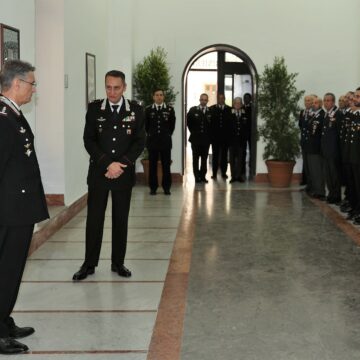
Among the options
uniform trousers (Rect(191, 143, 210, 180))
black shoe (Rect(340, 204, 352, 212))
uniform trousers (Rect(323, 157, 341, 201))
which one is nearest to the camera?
black shoe (Rect(340, 204, 352, 212))

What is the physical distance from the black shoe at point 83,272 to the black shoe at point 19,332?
3.89 ft

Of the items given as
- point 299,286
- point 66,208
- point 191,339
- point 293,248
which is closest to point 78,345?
point 191,339

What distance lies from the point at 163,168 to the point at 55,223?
3.54 m

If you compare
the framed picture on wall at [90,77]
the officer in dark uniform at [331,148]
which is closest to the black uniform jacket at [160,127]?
the framed picture on wall at [90,77]

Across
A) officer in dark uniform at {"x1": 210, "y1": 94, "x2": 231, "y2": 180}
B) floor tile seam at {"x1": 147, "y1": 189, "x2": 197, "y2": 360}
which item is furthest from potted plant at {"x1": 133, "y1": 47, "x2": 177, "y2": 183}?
floor tile seam at {"x1": 147, "y1": 189, "x2": 197, "y2": 360}

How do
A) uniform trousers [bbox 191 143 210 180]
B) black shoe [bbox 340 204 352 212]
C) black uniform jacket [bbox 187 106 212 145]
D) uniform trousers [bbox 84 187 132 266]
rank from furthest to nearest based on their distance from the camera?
uniform trousers [bbox 191 143 210 180], black uniform jacket [bbox 187 106 212 145], black shoe [bbox 340 204 352 212], uniform trousers [bbox 84 187 132 266]

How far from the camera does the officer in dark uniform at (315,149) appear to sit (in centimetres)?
920

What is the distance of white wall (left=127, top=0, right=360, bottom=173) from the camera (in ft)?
37.4

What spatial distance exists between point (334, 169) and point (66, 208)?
393 centimetres

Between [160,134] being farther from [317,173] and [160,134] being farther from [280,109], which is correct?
[317,173]

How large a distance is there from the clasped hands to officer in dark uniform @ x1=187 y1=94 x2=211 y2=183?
21.6 ft

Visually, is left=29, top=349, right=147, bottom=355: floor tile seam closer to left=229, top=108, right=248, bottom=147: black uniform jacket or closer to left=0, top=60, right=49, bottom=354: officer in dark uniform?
left=0, top=60, right=49, bottom=354: officer in dark uniform

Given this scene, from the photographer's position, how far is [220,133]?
1168 centimetres

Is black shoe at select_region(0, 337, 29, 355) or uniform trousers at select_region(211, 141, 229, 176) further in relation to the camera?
uniform trousers at select_region(211, 141, 229, 176)
